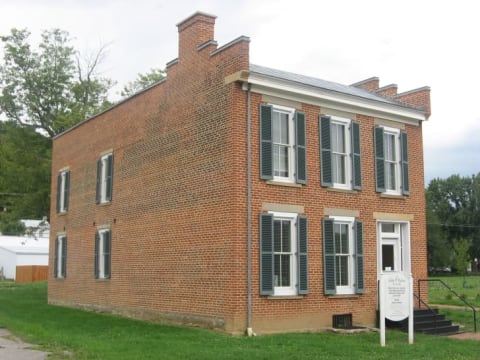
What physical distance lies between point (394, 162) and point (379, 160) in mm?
828

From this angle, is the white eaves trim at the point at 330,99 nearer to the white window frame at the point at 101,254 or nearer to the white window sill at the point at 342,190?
the white window sill at the point at 342,190

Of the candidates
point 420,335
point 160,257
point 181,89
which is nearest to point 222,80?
point 181,89

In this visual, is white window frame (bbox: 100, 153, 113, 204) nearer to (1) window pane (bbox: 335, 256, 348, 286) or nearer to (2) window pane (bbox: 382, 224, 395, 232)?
(1) window pane (bbox: 335, 256, 348, 286)

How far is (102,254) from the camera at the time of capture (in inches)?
891

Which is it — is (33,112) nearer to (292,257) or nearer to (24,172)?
(24,172)

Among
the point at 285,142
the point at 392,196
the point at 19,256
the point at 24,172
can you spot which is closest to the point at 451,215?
the point at 19,256

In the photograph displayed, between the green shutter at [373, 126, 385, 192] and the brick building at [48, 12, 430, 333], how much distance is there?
0.04 metres

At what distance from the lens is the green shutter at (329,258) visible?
1747cm

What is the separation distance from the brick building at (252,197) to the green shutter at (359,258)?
4 cm

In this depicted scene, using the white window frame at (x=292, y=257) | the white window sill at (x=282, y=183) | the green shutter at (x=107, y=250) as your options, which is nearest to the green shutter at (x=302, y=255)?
the white window frame at (x=292, y=257)

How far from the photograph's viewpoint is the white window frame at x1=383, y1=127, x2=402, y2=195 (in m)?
19.8

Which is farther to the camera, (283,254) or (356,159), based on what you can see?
(356,159)

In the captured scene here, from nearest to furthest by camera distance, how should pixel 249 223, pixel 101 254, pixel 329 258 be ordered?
pixel 249 223 < pixel 329 258 < pixel 101 254

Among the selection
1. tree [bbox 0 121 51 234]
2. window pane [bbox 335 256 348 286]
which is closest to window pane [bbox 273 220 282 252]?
window pane [bbox 335 256 348 286]
